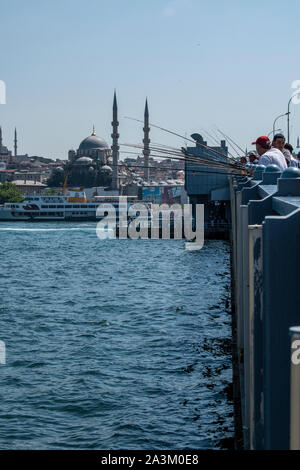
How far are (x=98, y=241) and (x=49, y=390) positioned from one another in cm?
3183

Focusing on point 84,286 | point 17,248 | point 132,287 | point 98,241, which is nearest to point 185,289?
point 132,287

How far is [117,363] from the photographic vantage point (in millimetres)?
9500

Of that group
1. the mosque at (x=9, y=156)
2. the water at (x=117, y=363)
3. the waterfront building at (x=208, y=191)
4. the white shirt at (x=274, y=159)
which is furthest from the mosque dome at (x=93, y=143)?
the white shirt at (x=274, y=159)

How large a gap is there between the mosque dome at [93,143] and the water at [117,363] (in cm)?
8074

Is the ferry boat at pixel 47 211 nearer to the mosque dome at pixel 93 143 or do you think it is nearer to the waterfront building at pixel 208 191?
the waterfront building at pixel 208 191

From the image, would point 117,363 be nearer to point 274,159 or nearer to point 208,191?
point 274,159

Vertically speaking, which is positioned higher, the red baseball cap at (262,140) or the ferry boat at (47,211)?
the red baseball cap at (262,140)

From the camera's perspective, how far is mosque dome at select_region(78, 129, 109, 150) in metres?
100

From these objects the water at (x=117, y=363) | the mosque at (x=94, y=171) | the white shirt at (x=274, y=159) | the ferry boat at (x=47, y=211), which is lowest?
the water at (x=117, y=363)

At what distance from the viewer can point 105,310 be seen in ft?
48.0

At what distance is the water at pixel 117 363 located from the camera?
6852mm

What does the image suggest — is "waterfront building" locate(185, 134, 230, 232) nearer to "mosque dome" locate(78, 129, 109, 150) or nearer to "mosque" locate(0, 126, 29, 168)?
"mosque dome" locate(78, 129, 109, 150)

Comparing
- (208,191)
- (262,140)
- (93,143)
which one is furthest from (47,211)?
(262,140)

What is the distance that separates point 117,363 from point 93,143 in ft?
303
